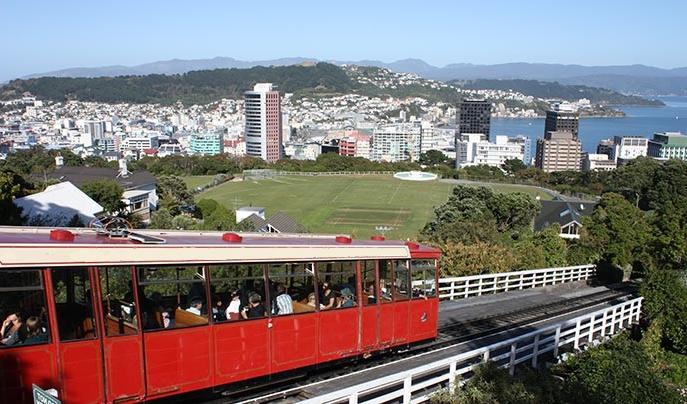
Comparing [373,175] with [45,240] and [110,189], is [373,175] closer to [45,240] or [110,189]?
[110,189]

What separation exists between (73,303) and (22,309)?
1.91ft

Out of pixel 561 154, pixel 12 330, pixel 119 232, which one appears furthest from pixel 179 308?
pixel 561 154

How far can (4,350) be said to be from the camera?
23.4 feet

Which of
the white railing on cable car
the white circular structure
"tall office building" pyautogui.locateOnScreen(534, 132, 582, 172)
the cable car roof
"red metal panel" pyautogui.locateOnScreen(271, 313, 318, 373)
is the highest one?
the cable car roof

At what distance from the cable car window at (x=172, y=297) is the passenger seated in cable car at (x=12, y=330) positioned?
1454mm

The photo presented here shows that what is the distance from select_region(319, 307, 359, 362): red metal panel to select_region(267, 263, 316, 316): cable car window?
39 centimetres

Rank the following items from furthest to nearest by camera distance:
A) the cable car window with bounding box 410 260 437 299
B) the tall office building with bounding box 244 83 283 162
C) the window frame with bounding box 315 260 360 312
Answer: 1. the tall office building with bounding box 244 83 283 162
2. the cable car window with bounding box 410 260 437 299
3. the window frame with bounding box 315 260 360 312

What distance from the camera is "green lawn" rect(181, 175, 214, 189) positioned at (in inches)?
3824

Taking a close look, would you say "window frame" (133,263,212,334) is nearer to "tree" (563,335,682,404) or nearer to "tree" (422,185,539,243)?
"tree" (563,335,682,404)

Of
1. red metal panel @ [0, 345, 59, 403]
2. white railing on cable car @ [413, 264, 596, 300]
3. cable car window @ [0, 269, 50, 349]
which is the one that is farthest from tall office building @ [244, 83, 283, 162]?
red metal panel @ [0, 345, 59, 403]

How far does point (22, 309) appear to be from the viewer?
24.3 feet

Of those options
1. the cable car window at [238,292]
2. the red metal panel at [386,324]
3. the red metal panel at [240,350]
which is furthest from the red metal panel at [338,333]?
the cable car window at [238,292]

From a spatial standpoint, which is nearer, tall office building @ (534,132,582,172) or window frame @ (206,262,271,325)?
window frame @ (206,262,271,325)

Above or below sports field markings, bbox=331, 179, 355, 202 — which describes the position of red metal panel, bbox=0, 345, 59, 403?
above
